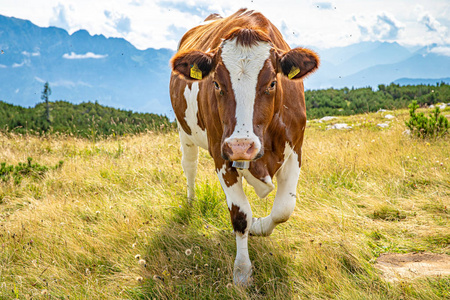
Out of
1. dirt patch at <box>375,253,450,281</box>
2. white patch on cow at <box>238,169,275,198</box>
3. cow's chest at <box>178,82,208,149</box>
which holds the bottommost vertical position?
dirt patch at <box>375,253,450,281</box>

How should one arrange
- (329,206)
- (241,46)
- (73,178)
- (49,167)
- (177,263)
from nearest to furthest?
(241,46)
(177,263)
(329,206)
(73,178)
(49,167)

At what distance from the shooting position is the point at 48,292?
3.01 metres

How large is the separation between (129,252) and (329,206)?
240 centimetres

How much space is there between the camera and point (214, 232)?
382 centimetres

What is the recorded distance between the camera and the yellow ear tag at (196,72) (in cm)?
295

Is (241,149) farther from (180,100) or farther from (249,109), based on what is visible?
(180,100)

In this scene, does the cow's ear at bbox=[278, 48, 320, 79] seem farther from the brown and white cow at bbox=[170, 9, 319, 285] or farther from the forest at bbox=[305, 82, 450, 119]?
the forest at bbox=[305, 82, 450, 119]

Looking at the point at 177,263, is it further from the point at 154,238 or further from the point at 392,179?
the point at 392,179

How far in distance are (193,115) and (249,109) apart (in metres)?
Answer: 1.66

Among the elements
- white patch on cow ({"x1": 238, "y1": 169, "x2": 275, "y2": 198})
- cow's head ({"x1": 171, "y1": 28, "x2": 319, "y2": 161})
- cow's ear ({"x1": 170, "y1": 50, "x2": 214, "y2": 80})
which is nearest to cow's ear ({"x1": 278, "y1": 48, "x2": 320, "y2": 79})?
cow's head ({"x1": 171, "y1": 28, "x2": 319, "y2": 161})

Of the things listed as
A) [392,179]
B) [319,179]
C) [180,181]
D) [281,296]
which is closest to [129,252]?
[281,296]

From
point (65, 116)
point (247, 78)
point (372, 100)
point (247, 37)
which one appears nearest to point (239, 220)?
point (247, 78)

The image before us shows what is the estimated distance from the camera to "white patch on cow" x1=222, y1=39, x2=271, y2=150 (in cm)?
246

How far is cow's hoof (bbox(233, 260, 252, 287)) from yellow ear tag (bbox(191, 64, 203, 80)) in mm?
1715
